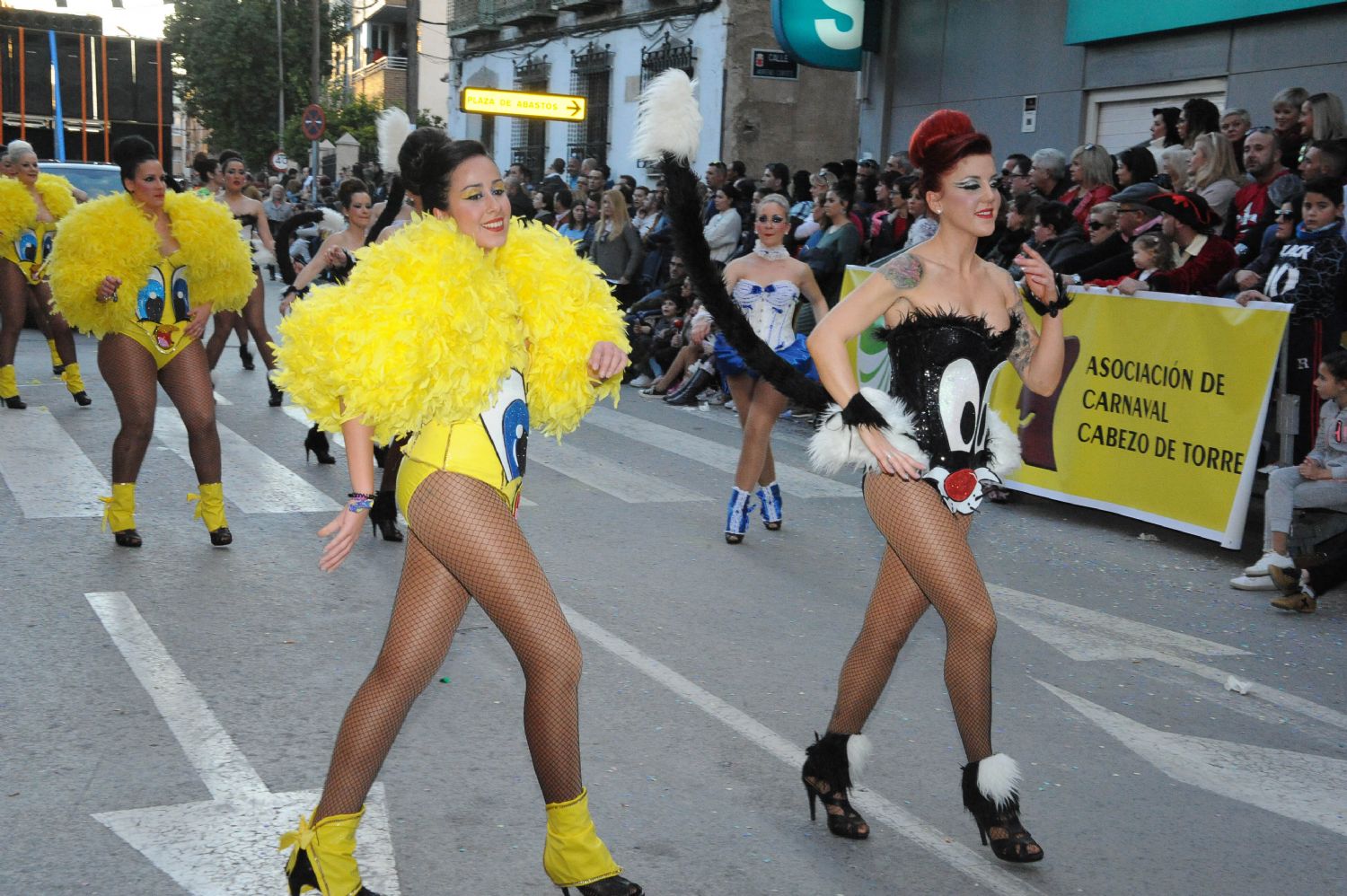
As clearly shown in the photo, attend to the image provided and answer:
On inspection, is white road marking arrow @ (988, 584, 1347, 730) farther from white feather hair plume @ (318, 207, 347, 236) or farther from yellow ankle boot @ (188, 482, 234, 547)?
white feather hair plume @ (318, 207, 347, 236)

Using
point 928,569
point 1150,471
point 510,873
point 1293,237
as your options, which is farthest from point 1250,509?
point 510,873

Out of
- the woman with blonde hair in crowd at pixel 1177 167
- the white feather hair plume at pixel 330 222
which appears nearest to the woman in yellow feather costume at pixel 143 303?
the white feather hair plume at pixel 330 222

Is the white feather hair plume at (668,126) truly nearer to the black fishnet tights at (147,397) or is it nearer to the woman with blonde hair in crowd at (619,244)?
the black fishnet tights at (147,397)

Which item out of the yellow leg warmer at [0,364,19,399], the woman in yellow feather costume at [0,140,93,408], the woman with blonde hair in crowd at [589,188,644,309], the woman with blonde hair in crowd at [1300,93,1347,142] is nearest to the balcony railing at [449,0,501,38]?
the woman with blonde hair in crowd at [589,188,644,309]

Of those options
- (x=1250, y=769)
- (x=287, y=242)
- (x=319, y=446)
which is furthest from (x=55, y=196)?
(x=1250, y=769)

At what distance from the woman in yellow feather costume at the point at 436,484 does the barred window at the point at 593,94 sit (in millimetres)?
24246

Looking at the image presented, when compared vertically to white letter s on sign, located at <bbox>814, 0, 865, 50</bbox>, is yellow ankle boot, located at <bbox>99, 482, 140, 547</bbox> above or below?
below

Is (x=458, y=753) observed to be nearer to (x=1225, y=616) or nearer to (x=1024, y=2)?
(x=1225, y=616)

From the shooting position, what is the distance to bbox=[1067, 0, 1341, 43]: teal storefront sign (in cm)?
1275

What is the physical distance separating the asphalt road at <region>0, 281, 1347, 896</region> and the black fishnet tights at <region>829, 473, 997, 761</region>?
0.41 meters

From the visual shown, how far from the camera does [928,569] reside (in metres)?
3.72

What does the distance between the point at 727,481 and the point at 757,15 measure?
15456mm

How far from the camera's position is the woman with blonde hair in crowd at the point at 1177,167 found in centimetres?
1029

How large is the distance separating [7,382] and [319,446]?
366 centimetres
